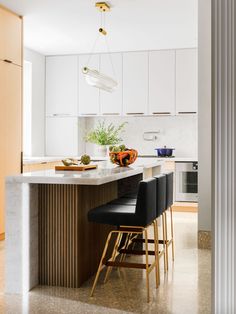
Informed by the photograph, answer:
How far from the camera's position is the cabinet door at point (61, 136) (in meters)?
7.68

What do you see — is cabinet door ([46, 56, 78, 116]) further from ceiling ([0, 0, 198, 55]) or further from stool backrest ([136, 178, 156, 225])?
stool backrest ([136, 178, 156, 225])

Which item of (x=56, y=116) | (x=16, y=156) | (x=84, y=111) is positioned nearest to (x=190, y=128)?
(x=84, y=111)

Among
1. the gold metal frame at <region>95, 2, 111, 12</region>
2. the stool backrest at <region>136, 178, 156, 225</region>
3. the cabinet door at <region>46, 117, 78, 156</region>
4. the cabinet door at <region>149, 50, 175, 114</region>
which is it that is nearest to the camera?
the stool backrest at <region>136, 178, 156, 225</region>

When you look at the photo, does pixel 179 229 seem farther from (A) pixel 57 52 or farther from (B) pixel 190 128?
(A) pixel 57 52

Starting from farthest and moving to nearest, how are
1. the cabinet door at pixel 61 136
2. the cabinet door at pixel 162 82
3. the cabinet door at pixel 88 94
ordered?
the cabinet door at pixel 61 136, the cabinet door at pixel 88 94, the cabinet door at pixel 162 82

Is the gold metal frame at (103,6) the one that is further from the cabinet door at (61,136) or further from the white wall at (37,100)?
the cabinet door at (61,136)

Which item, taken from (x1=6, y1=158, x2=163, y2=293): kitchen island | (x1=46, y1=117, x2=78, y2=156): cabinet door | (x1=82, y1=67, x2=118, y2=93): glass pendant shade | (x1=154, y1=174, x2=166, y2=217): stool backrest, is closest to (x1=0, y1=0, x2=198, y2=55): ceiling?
(x1=82, y1=67, x2=118, y2=93): glass pendant shade

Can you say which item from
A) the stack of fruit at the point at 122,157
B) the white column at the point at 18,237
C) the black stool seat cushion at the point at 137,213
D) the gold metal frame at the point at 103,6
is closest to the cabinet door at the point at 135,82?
the gold metal frame at the point at 103,6

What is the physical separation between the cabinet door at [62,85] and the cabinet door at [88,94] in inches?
3.9

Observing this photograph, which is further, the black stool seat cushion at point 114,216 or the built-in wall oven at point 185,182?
the built-in wall oven at point 185,182

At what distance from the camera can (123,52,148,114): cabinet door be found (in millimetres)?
7312

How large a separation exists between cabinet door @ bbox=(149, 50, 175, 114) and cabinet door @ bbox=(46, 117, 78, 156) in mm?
1405

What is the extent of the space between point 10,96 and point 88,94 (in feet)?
8.32

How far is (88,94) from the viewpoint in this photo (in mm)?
7602
